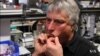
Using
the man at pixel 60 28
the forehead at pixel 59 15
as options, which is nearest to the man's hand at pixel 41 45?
the man at pixel 60 28

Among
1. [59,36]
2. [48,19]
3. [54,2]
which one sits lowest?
[59,36]

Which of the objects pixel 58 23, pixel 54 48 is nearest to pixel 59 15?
pixel 58 23

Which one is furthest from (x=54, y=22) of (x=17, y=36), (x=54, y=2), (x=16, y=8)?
(x=17, y=36)

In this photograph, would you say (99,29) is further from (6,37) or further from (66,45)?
(6,37)

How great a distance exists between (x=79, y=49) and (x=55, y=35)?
0.88 feet

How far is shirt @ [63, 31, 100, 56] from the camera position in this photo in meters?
1.34

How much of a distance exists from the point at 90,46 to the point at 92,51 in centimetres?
5

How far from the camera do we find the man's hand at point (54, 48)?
115 cm

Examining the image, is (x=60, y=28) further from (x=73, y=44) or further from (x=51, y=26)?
(x=73, y=44)

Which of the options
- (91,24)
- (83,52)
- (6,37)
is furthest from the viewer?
(91,24)

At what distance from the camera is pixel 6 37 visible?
1483 mm

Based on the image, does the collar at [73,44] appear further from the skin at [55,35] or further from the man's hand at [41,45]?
the man's hand at [41,45]

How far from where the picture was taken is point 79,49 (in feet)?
4.51

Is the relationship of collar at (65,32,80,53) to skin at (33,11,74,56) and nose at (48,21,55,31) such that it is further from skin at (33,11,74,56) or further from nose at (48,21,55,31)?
nose at (48,21,55,31)
